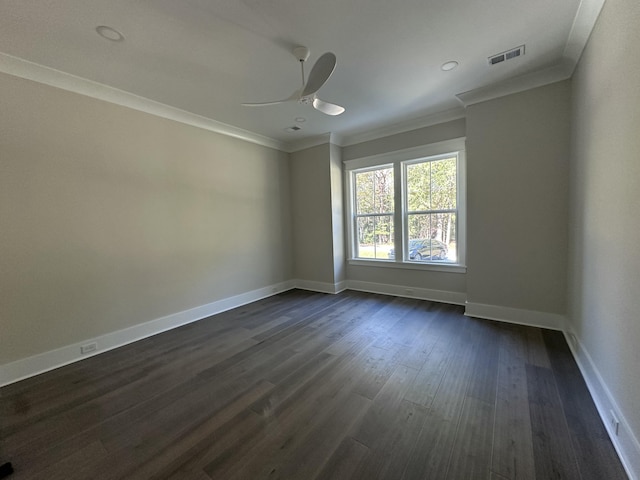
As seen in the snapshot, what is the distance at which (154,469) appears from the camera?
1.41 metres

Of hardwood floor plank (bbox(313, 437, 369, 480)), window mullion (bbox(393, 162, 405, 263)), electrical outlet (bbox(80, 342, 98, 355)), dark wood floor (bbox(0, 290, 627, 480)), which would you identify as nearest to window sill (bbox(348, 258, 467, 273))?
window mullion (bbox(393, 162, 405, 263))

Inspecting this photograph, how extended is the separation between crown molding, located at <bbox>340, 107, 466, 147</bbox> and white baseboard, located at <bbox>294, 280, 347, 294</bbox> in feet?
8.92

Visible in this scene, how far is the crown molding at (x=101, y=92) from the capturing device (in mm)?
2279

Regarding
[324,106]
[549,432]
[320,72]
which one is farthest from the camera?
[324,106]

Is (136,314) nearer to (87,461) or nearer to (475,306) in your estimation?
(87,461)

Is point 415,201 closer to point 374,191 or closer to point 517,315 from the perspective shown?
point 374,191

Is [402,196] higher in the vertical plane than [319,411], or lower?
higher

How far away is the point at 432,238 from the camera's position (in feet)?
13.6

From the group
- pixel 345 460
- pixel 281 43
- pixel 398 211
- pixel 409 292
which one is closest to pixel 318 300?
pixel 409 292

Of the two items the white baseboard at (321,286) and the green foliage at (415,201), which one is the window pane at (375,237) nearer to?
the green foliage at (415,201)

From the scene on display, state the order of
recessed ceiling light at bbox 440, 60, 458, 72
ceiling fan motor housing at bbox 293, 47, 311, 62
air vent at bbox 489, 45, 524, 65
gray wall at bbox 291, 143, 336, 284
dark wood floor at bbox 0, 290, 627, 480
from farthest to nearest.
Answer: gray wall at bbox 291, 143, 336, 284
recessed ceiling light at bbox 440, 60, 458, 72
air vent at bbox 489, 45, 524, 65
ceiling fan motor housing at bbox 293, 47, 311, 62
dark wood floor at bbox 0, 290, 627, 480

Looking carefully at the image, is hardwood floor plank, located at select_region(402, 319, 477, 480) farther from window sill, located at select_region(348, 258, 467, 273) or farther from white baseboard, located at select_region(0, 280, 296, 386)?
white baseboard, located at select_region(0, 280, 296, 386)

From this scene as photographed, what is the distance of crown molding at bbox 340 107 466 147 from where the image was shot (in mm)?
3715

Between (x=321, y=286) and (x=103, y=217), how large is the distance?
11.3 feet
